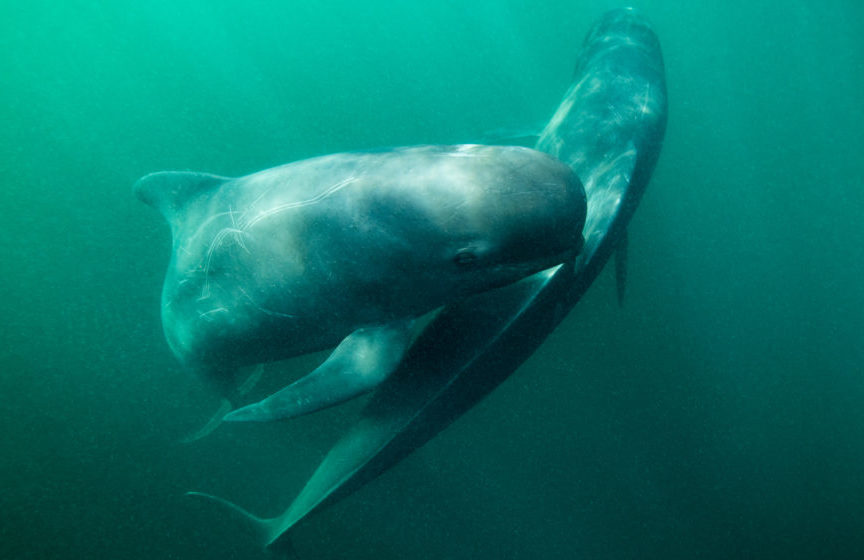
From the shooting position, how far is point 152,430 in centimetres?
791

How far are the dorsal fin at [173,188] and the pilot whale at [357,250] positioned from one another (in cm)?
41

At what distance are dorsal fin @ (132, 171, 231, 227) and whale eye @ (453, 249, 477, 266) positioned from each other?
10.9 ft

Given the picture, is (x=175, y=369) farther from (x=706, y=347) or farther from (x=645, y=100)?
(x=706, y=347)

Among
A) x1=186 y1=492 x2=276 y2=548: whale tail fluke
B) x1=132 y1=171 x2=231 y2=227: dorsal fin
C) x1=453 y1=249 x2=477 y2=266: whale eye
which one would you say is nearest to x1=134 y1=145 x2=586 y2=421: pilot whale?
x1=453 y1=249 x2=477 y2=266: whale eye

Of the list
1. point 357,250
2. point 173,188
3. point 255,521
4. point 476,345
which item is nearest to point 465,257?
point 357,250

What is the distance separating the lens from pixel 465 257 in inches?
138

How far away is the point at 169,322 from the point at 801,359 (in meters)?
12.4

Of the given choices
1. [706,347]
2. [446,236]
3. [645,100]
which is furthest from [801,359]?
[446,236]

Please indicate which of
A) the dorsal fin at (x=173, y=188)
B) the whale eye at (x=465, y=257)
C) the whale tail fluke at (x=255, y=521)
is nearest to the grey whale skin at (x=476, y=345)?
the whale tail fluke at (x=255, y=521)

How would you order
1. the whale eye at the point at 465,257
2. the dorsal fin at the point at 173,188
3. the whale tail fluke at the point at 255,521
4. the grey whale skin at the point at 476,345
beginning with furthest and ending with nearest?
the whale tail fluke at the point at 255,521 → the dorsal fin at the point at 173,188 → the grey whale skin at the point at 476,345 → the whale eye at the point at 465,257

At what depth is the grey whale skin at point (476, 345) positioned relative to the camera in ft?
14.3

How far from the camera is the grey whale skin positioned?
436 cm

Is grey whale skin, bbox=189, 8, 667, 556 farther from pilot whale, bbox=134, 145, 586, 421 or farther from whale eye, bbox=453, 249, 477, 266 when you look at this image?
whale eye, bbox=453, 249, 477, 266

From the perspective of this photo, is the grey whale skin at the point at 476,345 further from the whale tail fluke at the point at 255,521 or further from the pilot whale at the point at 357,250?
the pilot whale at the point at 357,250
